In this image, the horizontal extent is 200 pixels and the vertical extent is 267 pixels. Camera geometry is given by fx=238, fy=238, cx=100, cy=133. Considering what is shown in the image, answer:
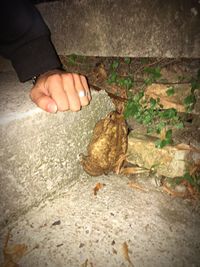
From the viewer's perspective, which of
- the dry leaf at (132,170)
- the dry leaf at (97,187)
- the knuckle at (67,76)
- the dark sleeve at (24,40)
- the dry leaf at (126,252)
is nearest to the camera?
the dry leaf at (126,252)

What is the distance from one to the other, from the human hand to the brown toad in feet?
1.14

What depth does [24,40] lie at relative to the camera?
188cm

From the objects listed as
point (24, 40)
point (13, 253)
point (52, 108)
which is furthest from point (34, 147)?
point (24, 40)

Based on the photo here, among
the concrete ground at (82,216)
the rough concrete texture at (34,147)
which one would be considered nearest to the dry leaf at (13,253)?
the concrete ground at (82,216)

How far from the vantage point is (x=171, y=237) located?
61.1 inches

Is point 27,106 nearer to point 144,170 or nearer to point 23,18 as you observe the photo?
point 23,18

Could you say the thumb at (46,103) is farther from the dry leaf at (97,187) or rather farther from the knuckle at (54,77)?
the dry leaf at (97,187)

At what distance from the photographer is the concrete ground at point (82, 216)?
1.47 meters

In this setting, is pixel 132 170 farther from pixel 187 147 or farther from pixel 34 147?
pixel 34 147

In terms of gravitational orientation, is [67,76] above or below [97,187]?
above

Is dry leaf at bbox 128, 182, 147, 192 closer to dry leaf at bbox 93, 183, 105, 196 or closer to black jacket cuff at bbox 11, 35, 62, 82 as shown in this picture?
dry leaf at bbox 93, 183, 105, 196

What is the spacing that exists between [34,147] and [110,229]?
78 cm

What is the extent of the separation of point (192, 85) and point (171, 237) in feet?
3.82

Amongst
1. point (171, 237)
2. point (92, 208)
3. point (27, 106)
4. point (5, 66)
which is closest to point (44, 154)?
point (27, 106)
